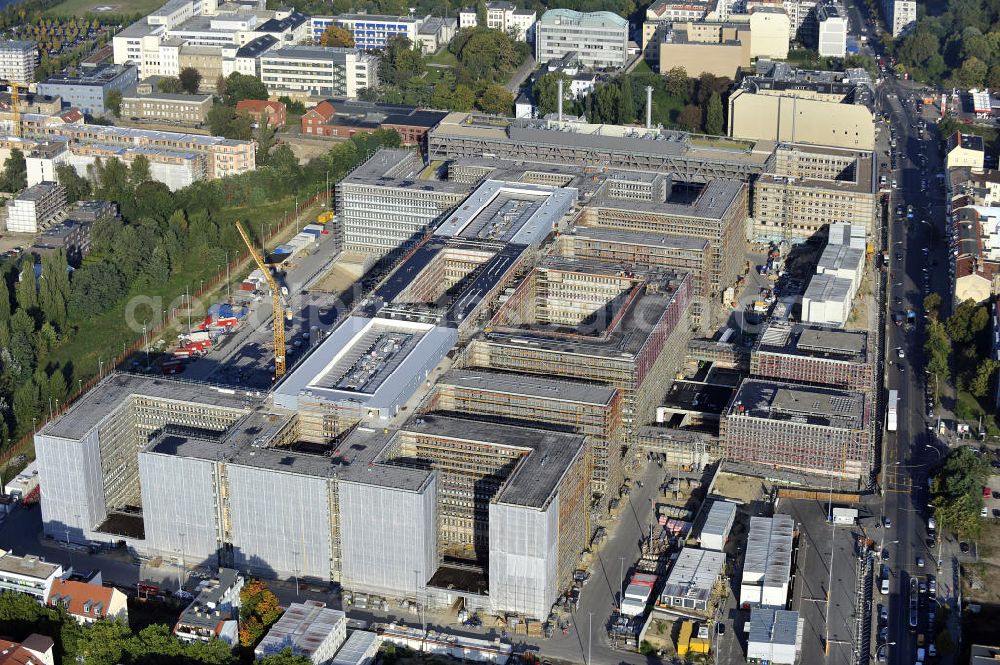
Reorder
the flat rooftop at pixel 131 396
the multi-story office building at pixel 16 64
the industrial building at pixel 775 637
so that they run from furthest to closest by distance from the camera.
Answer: the multi-story office building at pixel 16 64 → the flat rooftop at pixel 131 396 → the industrial building at pixel 775 637

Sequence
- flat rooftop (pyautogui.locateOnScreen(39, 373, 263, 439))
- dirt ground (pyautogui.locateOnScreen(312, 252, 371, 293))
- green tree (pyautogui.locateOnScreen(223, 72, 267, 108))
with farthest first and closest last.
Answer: green tree (pyautogui.locateOnScreen(223, 72, 267, 108)), dirt ground (pyautogui.locateOnScreen(312, 252, 371, 293)), flat rooftop (pyautogui.locateOnScreen(39, 373, 263, 439))

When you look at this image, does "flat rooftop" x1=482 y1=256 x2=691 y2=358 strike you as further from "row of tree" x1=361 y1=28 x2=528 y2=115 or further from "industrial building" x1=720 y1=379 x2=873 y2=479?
"row of tree" x1=361 y1=28 x2=528 y2=115

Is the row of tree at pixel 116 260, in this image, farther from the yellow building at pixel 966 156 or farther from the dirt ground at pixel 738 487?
the yellow building at pixel 966 156

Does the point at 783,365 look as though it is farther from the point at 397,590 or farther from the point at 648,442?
the point at 397,590

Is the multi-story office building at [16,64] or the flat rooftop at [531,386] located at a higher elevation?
the multi-story office building at [16,64]

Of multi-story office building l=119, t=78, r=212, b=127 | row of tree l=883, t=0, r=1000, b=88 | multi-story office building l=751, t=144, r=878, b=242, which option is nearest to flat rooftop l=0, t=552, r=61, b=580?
multi-story office building l=751, t=144, r=878, b=242

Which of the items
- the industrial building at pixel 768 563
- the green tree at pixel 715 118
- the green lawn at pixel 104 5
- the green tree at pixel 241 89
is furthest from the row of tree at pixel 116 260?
the green lawn at pixel 104 5
